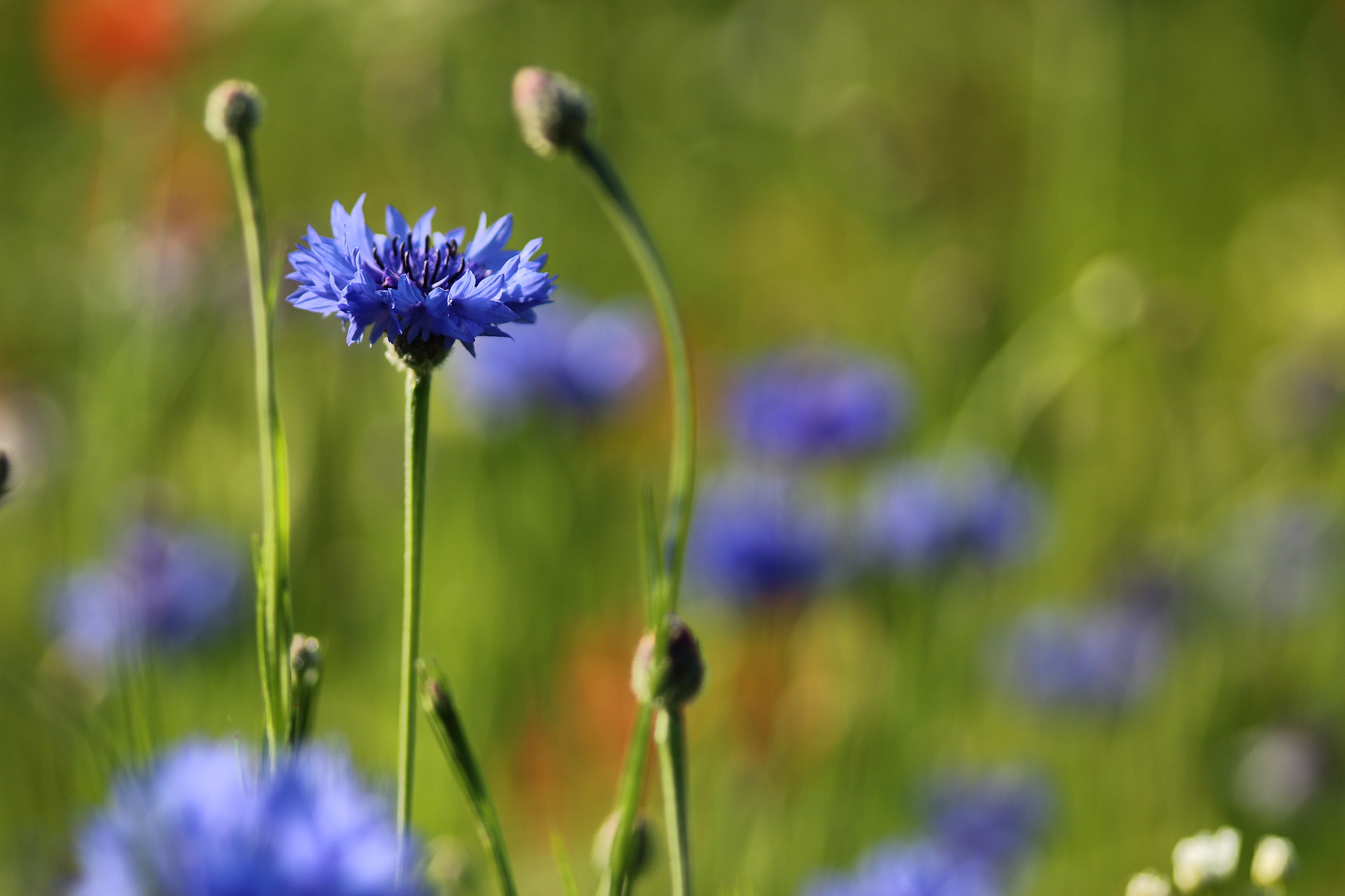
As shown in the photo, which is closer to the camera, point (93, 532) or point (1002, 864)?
point (1002, 864)

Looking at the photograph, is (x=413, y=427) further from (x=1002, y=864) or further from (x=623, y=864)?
(x=1002, y=864)

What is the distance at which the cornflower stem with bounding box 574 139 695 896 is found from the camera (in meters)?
0.43

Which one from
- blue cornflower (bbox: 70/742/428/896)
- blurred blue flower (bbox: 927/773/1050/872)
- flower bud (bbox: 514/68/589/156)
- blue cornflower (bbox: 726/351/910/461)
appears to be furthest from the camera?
blue cornflower (bbox: 726/351/910/461)

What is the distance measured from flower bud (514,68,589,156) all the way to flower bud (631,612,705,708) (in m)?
0.20

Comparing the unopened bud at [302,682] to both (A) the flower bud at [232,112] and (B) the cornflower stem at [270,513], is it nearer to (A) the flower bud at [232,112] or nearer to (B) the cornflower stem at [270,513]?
(B) the cornflower stem at [270,513]

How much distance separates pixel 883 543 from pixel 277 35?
1710mm

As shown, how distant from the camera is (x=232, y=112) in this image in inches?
18.8

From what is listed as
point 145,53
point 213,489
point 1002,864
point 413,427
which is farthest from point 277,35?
point 413,427

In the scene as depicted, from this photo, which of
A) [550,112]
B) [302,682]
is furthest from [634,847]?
[550,112]

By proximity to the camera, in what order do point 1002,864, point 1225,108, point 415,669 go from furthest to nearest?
point 1225,108
point 1002,864
point 415,669

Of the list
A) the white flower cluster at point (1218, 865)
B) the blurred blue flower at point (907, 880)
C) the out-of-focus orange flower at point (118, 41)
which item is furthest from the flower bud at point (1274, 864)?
the out-of-focus orange flower at point (118, 41)

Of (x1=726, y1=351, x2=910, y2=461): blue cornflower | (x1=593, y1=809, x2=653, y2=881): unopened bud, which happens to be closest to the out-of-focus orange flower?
(x1=726, y1=351, x2=910, y2=461): blue cornflower

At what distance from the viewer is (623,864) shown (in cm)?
42

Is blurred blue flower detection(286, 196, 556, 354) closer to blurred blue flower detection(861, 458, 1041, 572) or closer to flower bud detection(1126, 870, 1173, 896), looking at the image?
flower bud detection(1126, 870, 1173, 896)
